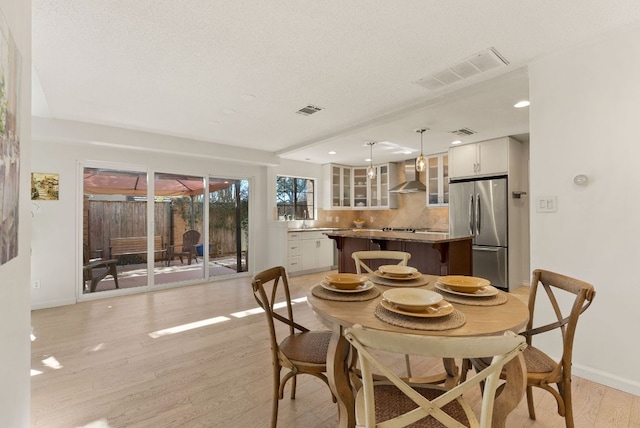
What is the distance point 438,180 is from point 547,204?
3502 mm

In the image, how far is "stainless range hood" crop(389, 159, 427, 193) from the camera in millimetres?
5535

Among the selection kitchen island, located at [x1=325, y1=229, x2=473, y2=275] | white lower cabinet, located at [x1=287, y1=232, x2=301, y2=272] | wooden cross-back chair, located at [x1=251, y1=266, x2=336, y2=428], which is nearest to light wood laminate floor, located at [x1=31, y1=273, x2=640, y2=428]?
wooden cross-back chair, located at [x1=251, y1=266, x2=336, y2=428]

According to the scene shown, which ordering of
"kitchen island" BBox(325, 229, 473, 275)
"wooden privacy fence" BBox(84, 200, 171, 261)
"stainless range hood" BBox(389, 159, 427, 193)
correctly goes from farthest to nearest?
1. "stainless range hood" BBox(389, 159, 427, 193)
2. "wooden privacy fence" BBox(84, 200, 171, 261)
3. "kitchen island" BBox(325, 229, 473, 275)

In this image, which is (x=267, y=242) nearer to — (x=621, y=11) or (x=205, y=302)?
(x=205, y=302)

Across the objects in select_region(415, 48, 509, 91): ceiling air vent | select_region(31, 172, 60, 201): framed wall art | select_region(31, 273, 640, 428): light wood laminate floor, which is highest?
select_region(415, 48, 509, 91): ceiling air vent

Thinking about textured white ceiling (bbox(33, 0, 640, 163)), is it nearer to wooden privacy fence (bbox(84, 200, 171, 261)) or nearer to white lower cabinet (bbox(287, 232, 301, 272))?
wooden privacy fence (bbox(84, 200, 171, 261))

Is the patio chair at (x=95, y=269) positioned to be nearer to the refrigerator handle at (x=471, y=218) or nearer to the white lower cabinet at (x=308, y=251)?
A: the white lower cabinet at (x=308, y=251)

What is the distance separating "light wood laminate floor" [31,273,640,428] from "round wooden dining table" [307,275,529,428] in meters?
0.60

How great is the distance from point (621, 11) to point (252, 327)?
3927 millimetres

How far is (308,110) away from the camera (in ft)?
11.8

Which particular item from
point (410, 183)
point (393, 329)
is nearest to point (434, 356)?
point (393, 329)

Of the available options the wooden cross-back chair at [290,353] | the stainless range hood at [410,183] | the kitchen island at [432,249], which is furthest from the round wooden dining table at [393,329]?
the stainless range hood at [410,183]

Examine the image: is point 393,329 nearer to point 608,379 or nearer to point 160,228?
point 608,379

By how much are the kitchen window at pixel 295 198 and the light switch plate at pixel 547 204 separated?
491cm
